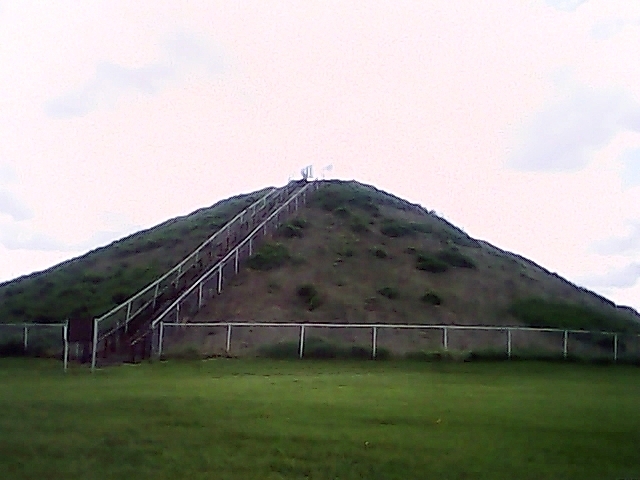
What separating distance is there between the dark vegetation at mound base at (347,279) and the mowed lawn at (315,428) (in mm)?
13441

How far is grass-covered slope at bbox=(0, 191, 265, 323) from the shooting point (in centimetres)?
3552

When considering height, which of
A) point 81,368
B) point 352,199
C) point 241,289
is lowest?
point 81,368

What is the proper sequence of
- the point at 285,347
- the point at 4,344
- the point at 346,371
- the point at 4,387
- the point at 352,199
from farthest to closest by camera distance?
the point at 352,199
the point at 4,344
the point at 285,347
the point at 346,371
the point at 4,387

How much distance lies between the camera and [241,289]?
33.1 meters

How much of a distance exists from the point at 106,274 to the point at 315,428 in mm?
31402

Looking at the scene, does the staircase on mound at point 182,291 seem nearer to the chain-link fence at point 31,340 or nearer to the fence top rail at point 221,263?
the fence top rail at point 221,263

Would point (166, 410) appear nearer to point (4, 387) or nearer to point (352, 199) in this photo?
point (4, 387)

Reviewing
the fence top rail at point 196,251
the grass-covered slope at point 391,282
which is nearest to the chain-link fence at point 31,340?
the fence top rail at point 196,251

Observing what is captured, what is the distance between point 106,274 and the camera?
4066 centimetres

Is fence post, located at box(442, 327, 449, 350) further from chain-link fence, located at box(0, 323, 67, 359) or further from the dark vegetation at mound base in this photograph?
chain-link fence, located at box(0, 323, 67, 359)

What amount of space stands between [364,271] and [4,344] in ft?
51.5

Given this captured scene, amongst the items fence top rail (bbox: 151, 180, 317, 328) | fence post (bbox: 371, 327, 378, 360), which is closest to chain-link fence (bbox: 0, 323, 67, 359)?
fence top rail (bbox: 151, 180, 317, 328)

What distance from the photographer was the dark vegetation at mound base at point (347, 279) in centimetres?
3303

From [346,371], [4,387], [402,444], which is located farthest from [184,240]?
[402,444]
